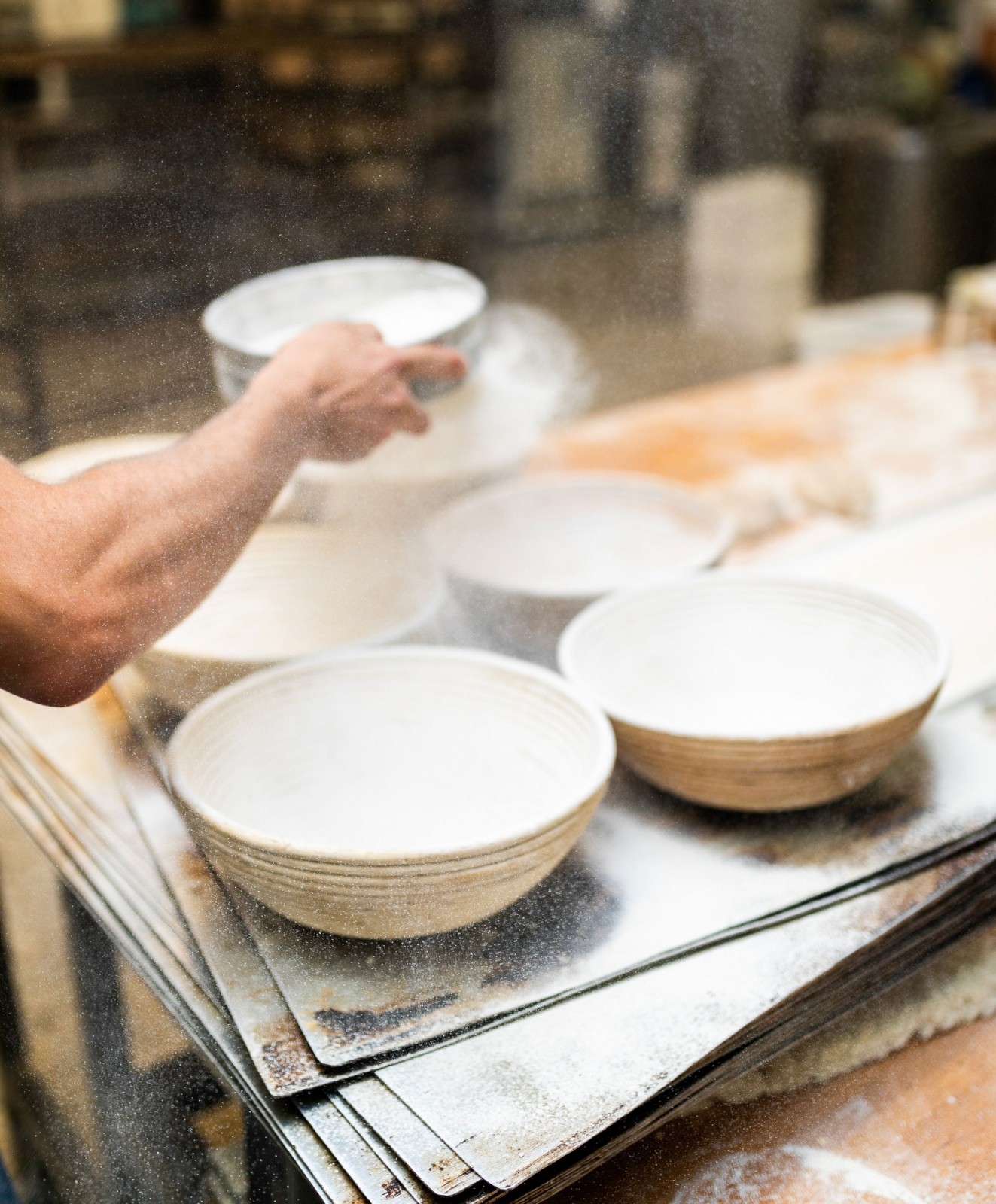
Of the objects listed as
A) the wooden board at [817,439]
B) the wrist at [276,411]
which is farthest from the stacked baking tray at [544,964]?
the wooden board at [817,439]

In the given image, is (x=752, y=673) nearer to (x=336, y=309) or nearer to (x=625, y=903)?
(x=625, y=903)

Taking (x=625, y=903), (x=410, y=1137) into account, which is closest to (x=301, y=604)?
(x=625, y=903)

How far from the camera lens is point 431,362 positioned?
992 mm

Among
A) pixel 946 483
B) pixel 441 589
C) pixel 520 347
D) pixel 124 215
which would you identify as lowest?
pixel 946 483

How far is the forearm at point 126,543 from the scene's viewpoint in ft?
2.45

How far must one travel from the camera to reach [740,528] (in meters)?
1.66

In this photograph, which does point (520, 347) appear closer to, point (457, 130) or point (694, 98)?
point (694, 98)

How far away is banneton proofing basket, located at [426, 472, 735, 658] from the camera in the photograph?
1323 millimetres

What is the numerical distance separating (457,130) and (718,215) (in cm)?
100

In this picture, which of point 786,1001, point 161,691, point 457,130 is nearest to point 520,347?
point 161,691

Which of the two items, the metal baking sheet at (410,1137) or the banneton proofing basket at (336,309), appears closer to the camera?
the metal baking sheet at (410,1137)

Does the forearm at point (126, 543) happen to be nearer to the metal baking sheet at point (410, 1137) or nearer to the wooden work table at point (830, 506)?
the metal baking sheet at point (410, 1137)

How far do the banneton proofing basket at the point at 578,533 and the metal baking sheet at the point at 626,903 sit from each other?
0.33 meters

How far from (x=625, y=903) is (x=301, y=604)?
1.41 ft
